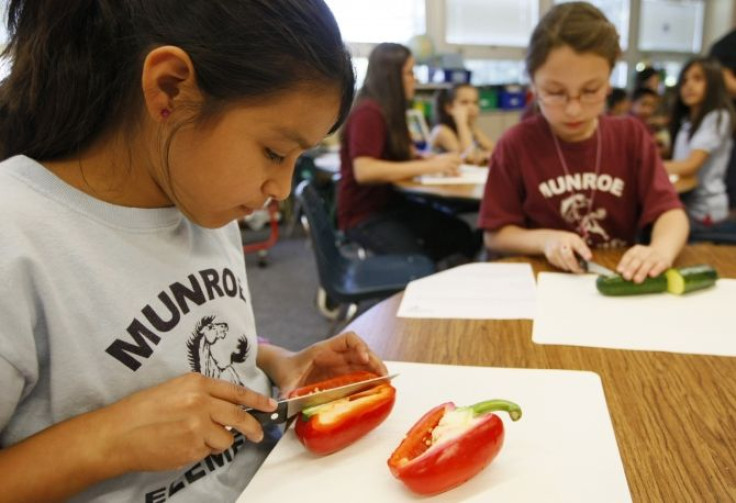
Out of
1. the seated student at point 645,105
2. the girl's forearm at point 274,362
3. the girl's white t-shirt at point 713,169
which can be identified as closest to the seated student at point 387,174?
the girl's white t-shirt at point 713,169

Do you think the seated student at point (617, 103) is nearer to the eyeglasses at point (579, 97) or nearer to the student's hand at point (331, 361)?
the eyeglasses at point (579, 97)

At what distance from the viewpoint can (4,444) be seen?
52 centimetres

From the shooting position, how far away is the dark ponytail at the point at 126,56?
0.52 m

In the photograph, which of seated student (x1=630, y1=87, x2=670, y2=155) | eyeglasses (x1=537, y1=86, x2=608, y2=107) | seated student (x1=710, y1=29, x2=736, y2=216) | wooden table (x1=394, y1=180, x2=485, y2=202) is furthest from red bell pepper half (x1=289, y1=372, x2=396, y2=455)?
seated student (x1=630, y1=87, x2=670, y2=155)

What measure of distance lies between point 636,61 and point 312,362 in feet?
22.3

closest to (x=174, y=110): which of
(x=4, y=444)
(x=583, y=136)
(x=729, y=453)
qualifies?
(x=4, y=444)

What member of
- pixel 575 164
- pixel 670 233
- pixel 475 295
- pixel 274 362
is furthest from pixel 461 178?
pixel 274 362

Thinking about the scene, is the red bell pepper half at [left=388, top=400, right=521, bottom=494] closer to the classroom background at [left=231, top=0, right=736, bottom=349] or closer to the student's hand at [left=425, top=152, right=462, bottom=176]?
the student's hand at [left=425, top=152, right=462, bottom=176]

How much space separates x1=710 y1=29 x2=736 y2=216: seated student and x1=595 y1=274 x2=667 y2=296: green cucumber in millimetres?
2019

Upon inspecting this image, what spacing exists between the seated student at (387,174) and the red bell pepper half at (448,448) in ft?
5.68

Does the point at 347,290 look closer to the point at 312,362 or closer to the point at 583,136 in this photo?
the point at 583,136

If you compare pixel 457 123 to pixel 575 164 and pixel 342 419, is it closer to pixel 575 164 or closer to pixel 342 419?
pixel 575 164

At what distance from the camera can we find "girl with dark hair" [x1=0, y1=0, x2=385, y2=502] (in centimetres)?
48

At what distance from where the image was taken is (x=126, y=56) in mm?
554
